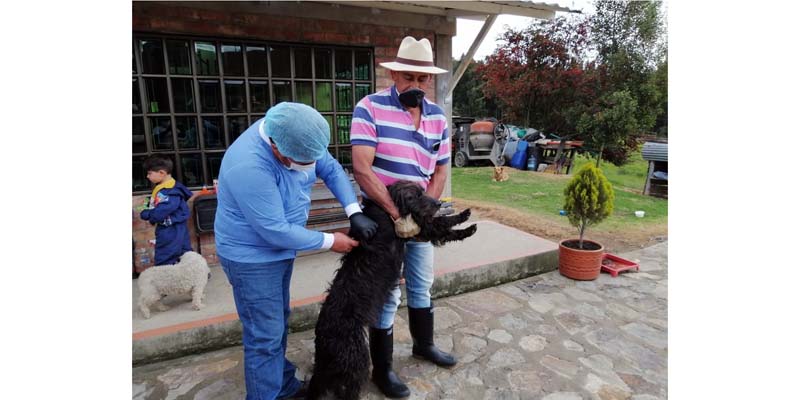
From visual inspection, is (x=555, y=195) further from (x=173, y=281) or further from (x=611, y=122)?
(x=173, y=281)

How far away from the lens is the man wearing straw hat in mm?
2199

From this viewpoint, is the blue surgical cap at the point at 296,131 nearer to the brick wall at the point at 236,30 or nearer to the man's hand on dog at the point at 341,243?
the man's hand on dog at the point at 341,243

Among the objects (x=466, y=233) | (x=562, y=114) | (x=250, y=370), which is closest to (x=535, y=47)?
(x=562, y=114)

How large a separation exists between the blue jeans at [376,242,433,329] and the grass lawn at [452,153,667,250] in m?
4.29

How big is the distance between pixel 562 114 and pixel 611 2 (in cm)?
345

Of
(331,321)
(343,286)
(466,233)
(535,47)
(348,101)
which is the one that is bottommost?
(331,321)

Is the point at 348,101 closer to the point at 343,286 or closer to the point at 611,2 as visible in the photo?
the point at 343,286

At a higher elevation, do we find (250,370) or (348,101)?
(348,101)

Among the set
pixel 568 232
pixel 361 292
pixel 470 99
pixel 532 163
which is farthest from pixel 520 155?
pixel 361 292

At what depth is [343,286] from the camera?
2168mm

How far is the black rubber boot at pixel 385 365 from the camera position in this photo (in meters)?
2.46

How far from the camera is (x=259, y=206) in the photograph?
70.8 inches

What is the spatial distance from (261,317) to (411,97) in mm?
1437

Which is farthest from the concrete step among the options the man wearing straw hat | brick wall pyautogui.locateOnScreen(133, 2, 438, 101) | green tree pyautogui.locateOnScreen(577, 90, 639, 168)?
green tree pyautogui.locateOnScreen(577, 90, 639, 168)
